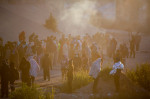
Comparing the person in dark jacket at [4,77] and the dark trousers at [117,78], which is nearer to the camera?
the person in dark jacket at [4,77]

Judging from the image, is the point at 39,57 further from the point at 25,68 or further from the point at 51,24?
the point at 51,24

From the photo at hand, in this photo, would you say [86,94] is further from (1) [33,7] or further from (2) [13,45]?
(1) [33,7]

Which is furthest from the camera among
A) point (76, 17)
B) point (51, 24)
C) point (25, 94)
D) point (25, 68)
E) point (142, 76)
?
point (76, 17)

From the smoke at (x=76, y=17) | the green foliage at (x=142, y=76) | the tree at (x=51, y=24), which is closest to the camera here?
the green foliage at (x=142, y=76)

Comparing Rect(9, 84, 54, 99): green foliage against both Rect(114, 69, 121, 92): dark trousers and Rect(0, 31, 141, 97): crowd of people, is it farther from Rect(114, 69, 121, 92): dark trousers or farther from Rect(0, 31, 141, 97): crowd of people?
Rect(114, 69, 121, 92): dark trousers

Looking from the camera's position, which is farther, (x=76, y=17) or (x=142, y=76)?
(x=76, y=17)

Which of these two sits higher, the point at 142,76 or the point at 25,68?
the point at 25,68

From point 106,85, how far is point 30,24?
31.8 meters

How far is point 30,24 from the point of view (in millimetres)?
38688

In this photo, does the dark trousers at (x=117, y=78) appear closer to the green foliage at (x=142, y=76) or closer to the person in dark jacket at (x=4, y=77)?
the green foliage at (x=142, y=76)

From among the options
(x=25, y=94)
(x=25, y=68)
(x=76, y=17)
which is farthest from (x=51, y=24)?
(x=25, y=94)

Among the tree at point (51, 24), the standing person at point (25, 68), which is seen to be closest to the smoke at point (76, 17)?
the tree at point (51, 24)

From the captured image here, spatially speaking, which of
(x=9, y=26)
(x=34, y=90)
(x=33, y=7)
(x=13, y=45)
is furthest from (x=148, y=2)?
(x=34, y=90)

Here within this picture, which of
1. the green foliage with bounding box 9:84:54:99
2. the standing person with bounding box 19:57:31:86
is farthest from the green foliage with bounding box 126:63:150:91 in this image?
the standing person with bounding box 19:57:31:86
